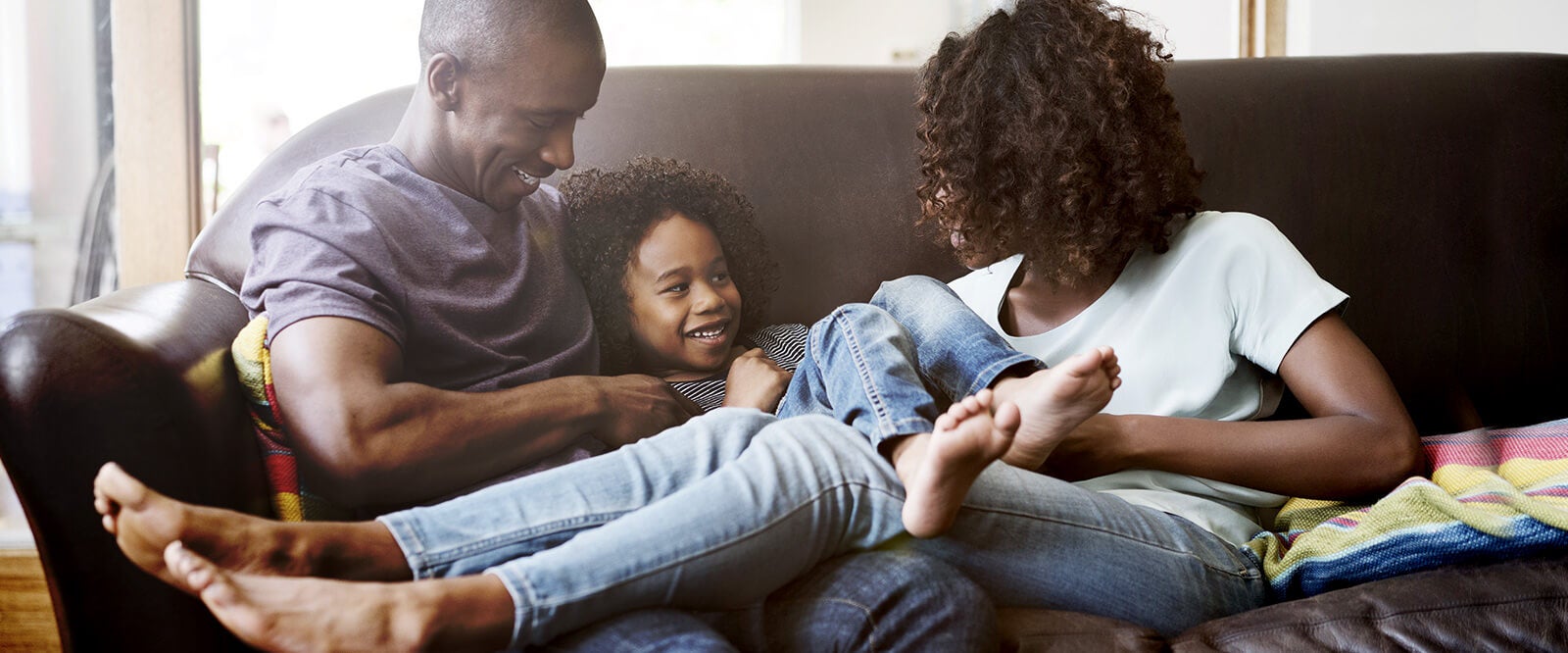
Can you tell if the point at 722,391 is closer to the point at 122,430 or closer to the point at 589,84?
the point at 589,84

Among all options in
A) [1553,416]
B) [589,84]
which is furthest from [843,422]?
[1553,416]

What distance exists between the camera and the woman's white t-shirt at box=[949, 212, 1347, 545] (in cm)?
104

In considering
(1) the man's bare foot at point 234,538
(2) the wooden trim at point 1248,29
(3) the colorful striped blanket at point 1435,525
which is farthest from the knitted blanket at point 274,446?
(2) the wooden trim at point 1248,29

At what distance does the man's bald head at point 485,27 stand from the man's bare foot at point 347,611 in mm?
545

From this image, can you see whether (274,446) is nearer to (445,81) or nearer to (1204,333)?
(445,81)

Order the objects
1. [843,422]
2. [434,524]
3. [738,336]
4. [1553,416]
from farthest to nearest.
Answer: [1553,416]
[738,336]
[843,422]
[434,524]

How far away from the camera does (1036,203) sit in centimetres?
112

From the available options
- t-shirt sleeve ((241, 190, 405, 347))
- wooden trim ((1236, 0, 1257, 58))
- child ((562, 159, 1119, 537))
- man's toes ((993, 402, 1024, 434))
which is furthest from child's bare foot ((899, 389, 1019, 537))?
wooden trim ((1236, 0, 1257, 58))

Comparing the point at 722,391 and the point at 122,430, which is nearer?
the point at 122,430

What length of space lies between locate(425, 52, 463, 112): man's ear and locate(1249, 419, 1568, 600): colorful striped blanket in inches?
35.5

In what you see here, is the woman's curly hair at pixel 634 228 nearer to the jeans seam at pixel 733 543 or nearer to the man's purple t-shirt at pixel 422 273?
the man's purple t-shirt at pixel 422 273

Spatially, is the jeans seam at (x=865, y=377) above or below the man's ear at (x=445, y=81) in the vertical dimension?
below

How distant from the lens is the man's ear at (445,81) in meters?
1.04

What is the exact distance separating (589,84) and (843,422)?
49cm
